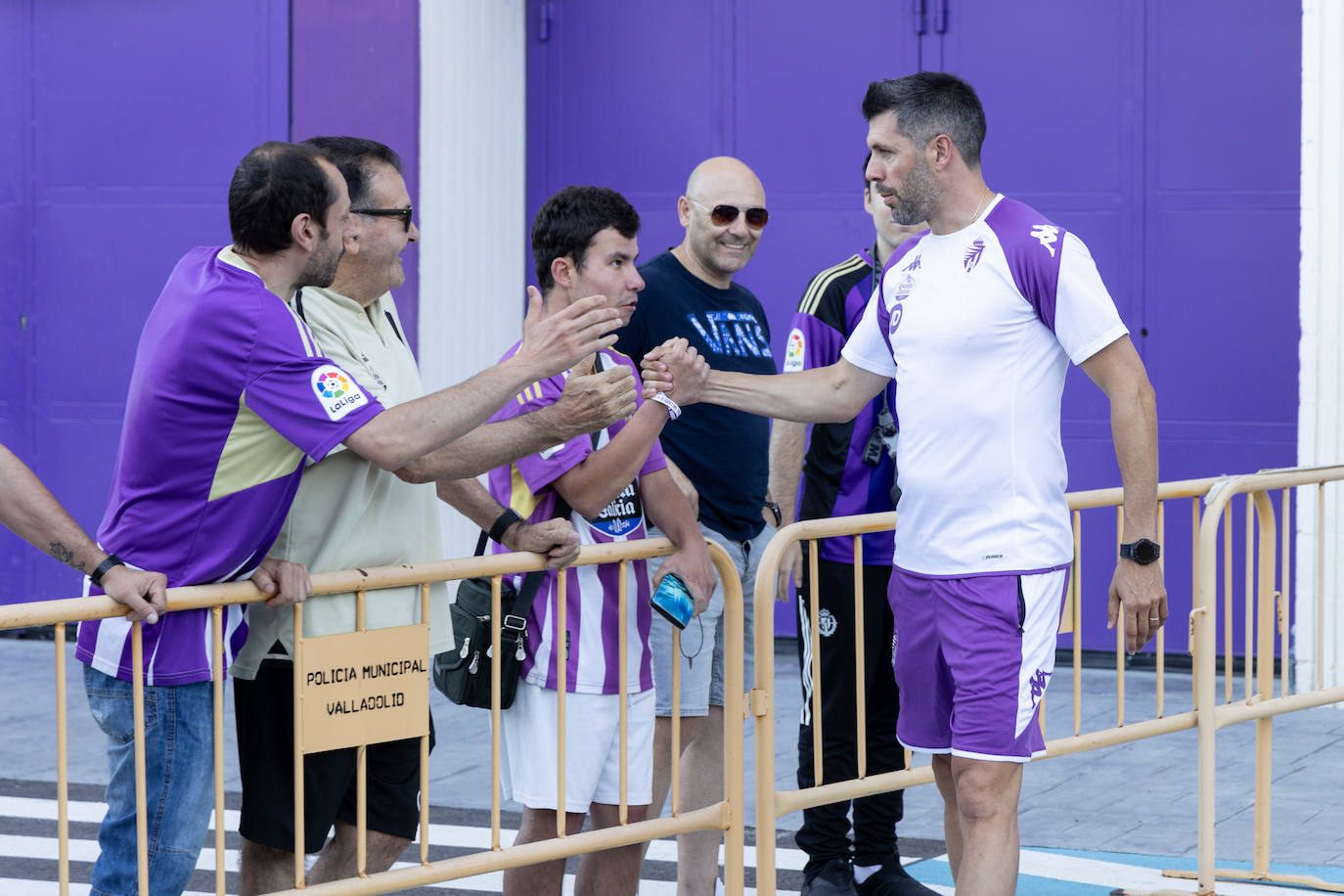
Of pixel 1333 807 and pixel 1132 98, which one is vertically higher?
pixel 1132 98

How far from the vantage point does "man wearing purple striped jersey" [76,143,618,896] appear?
391 centimetres

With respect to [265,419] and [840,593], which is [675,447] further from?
[265,419]

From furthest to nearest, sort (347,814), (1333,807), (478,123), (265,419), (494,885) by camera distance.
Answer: (478,123) < (1333,807) < (494,885) < (347,814) < (265,419)

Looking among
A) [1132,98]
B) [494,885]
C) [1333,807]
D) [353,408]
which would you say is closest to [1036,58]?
[1132,98]

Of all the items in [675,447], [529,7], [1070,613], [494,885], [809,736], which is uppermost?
[529,7]

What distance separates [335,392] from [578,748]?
1183mm

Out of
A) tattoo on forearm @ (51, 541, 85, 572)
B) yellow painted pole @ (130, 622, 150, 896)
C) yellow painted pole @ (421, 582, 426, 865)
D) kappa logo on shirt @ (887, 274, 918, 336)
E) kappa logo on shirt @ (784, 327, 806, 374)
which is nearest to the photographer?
tattoo on forearm @ (51, 541, 85, 572)

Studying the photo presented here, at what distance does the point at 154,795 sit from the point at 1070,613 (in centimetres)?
298

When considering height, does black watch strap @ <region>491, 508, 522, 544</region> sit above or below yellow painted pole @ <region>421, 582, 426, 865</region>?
above

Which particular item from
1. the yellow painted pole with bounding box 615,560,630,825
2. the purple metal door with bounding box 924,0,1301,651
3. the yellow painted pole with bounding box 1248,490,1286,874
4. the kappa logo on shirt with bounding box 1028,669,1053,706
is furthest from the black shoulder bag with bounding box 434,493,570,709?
the purple metal door with bounding box 924,0,1301,651

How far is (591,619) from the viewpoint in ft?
15.0

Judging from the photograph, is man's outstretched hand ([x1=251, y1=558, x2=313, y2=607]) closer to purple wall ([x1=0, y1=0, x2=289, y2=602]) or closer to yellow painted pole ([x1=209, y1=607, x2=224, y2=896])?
yellow painted pole ([x1=209, y1=607, x2=224, y2=896])

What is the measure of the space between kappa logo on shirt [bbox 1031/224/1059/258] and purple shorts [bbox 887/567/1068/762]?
2.64ft

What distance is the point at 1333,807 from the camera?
6.82 metres
